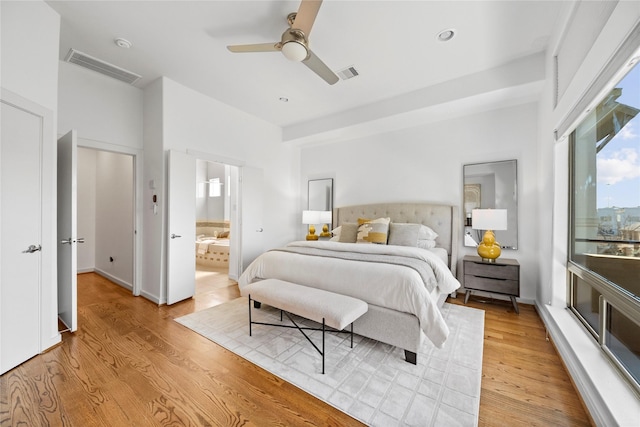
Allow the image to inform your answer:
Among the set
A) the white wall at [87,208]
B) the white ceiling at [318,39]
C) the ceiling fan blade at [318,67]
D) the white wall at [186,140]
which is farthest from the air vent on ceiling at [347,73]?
the white wall at [87,208]

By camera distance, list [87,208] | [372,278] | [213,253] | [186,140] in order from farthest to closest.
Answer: [213,253]
[87,208]
[186,140]
[372,278]

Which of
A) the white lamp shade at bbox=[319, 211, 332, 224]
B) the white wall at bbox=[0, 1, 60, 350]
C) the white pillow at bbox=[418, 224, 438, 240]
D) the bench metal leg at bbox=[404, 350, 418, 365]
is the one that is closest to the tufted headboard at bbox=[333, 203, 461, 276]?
the white pillow at bbox=[418, 224, 438, 240]

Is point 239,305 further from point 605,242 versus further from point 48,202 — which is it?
point 605,242

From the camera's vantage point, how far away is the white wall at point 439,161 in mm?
3229

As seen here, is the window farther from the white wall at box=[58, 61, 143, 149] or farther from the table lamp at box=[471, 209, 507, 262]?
the white wall at box=[58, 61, 143, 149]

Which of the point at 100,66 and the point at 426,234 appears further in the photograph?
the point at 426,234

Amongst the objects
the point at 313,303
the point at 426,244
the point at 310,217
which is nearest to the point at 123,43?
the point at 313,303

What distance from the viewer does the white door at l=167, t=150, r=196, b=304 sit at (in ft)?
10.6

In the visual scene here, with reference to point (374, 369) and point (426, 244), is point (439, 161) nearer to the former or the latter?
point (426, 244)

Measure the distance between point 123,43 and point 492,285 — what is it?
492cm

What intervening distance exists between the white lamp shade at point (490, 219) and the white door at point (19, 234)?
14.5 feet

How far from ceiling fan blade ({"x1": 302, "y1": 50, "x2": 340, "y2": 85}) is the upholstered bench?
2.04 meters

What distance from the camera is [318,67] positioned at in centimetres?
236

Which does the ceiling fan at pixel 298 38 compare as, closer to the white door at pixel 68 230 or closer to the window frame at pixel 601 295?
the white door at pixel 68 230
